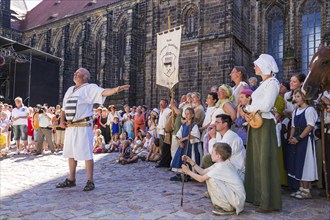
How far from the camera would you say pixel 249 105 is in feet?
13.4

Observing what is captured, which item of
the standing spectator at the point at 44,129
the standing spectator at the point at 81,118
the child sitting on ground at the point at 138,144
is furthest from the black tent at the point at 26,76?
the standing spectator at the point at 81,118

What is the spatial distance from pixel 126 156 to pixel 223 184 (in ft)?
18.1

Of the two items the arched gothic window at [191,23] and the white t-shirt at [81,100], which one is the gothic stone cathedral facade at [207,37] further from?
the white t-shirt at [81,100]

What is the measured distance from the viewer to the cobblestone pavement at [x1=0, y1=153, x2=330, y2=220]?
3.78 m

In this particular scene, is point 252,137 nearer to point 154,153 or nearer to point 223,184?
point 223,184

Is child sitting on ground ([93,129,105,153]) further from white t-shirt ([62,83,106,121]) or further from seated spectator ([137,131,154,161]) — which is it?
white t-shirt ([62,83,106,121])

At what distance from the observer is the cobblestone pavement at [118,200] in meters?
3.78

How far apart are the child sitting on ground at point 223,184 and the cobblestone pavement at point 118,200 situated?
139mm

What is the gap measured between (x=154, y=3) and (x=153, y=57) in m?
3.37

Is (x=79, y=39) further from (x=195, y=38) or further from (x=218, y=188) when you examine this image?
(x=218, y=188)

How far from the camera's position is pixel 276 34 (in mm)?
20234

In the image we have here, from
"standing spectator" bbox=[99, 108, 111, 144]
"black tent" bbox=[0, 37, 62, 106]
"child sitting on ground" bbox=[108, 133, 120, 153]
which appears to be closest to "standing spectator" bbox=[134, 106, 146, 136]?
"child sitting on ground" bbox=[108, 133, 120, 153]

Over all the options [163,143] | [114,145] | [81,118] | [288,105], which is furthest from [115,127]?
[288,105]

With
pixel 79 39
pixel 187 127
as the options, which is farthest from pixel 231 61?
pixel 79 39
